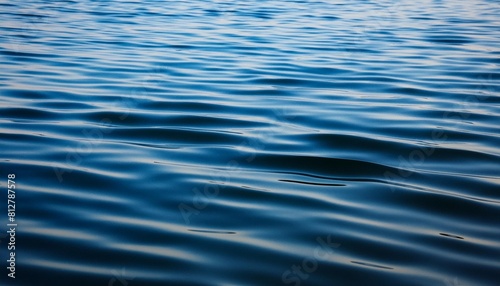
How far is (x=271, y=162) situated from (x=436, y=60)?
3842mm

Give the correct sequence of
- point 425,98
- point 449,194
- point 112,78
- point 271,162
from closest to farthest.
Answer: point 449,194 → point 271,162 → point 425,98 → point 112,78

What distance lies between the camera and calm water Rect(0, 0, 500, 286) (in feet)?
7.20

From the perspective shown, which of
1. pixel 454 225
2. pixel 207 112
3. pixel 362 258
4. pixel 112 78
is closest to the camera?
pixel 362 258

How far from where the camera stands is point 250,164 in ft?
10.5

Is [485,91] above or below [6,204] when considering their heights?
above

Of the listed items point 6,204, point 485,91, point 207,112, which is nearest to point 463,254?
point 6,204

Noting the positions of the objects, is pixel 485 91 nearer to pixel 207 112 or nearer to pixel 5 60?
pixel 207 112

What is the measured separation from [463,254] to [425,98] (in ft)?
8.81

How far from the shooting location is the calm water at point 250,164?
2195mm

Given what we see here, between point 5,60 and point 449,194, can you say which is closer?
point 449,194

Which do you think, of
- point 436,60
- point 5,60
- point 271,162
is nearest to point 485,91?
point 436,60

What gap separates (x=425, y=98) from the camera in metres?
4.76

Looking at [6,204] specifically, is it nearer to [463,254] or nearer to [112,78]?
[463,254]

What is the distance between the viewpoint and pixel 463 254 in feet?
7.39
